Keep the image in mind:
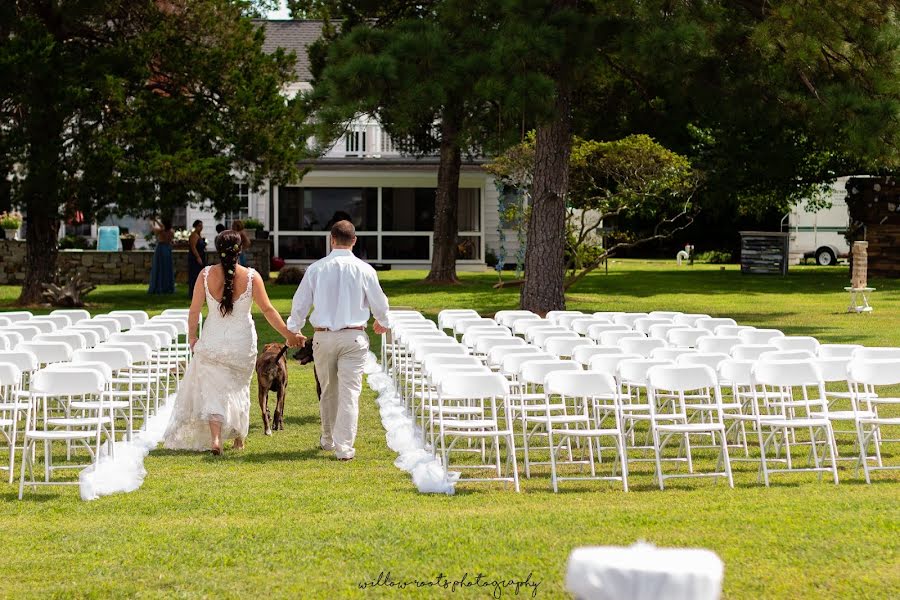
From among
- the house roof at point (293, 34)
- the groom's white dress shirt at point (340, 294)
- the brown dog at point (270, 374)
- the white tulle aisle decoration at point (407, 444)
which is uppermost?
the house roof at point (293, 34)

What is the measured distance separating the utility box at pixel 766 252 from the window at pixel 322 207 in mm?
10567

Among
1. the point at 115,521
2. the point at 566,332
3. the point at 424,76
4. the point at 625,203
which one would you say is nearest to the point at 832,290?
the point at 625,203

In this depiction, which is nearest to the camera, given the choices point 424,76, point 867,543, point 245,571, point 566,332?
point 245,571

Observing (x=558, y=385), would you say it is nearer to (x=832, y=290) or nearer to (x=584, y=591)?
(x=584, y=591)

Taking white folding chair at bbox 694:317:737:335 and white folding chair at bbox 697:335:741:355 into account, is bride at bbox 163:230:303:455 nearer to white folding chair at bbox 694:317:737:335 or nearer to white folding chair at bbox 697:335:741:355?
white folding chair at bbox 697:335:741:355

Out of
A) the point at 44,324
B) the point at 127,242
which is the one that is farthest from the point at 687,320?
the point at 127,242

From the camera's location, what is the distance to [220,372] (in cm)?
985

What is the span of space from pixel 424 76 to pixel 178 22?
304 inches

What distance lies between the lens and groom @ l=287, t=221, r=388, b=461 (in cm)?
970

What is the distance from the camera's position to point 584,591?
2605 mm

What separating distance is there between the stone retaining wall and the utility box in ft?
43.8

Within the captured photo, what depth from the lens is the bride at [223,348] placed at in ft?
32.0

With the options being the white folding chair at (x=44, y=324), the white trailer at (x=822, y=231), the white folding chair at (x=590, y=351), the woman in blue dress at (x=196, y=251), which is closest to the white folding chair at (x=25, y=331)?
the white folding chair at (x=44, y=324)

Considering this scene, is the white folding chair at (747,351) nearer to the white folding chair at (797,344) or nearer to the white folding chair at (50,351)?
the white folding chair at (797,344)
